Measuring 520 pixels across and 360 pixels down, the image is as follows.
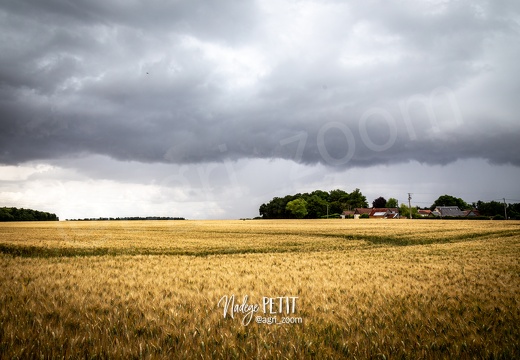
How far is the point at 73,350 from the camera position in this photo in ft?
15.8

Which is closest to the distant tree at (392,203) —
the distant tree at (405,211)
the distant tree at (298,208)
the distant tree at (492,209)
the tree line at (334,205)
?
the tree line at (334,205)

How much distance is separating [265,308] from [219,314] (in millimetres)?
1229

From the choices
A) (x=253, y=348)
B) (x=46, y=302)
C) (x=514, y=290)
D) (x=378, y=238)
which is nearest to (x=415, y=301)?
(x=514, y=290)

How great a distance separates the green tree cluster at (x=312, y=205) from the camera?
5162 inches

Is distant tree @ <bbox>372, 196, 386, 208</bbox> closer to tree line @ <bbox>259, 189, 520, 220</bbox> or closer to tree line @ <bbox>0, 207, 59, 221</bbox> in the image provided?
tree line @ <bbox>259, 189, 520, 220</bbox>

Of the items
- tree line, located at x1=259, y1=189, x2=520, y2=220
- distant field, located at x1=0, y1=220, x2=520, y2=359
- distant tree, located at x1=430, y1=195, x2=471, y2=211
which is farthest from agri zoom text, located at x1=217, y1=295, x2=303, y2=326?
distant tree, located at x1=430, y1=195, x2=471, y2=211

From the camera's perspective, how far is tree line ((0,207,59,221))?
106319mm

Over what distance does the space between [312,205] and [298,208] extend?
24.6 feet

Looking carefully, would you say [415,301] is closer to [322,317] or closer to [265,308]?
[322,317]

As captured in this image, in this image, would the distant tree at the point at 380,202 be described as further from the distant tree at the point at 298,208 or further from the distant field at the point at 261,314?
the distant field at the point at 261,314

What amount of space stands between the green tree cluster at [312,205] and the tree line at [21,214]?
96.5 m

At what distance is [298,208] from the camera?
130 meters

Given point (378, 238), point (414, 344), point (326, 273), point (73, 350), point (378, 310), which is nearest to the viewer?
point (73, 350)

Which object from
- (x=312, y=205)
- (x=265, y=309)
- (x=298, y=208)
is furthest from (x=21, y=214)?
(x=265, y=309)
